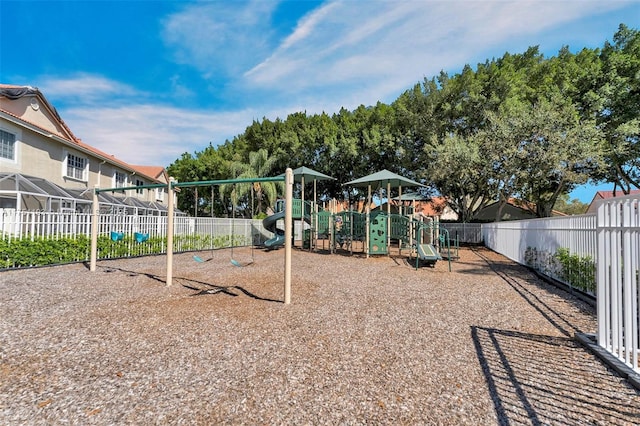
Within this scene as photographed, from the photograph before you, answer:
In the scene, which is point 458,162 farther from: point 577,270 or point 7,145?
point 7,145

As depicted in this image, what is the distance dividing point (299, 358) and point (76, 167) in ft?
63.9

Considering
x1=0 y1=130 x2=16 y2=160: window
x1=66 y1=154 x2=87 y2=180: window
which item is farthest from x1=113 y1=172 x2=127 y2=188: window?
x1=0 y1=130 x2=16 y2=160: window

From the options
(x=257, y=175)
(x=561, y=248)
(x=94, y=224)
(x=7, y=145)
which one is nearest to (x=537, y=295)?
(x=561, y=248)

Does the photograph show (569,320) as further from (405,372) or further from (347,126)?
(347,126)

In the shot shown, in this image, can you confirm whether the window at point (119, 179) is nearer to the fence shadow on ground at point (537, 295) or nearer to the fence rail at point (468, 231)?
the fence shadow on ground at point (537, 295)

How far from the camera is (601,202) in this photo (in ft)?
12.4

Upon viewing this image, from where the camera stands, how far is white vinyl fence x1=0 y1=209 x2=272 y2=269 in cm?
850

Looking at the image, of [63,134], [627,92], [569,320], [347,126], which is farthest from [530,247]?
[63,134]

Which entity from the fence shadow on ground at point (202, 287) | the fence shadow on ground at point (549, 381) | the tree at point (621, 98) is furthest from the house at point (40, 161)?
the tree at point (621, 98)

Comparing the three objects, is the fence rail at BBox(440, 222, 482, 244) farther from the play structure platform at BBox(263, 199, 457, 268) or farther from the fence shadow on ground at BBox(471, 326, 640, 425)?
the fence shadow on ground at BBox(471, 326, 640, 425)

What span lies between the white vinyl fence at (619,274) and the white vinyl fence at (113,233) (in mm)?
9285

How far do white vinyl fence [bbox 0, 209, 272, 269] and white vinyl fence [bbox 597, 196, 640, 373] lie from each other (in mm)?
9285

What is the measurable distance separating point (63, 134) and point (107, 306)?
1702 cm

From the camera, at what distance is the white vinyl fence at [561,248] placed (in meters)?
6.15
